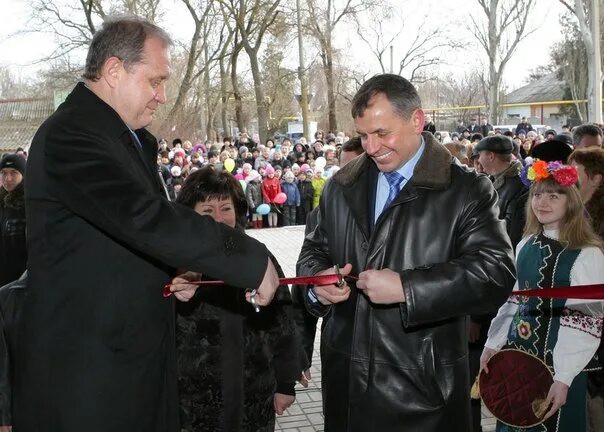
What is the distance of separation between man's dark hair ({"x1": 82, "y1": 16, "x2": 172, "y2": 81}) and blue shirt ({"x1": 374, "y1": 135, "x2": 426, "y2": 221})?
1.18 meters

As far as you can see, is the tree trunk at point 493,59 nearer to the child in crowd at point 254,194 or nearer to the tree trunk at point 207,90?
the tree trunk at point 207,90

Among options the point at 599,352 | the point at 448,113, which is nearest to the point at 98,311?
the point at 599,352

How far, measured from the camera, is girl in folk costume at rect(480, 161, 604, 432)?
3.78 metres

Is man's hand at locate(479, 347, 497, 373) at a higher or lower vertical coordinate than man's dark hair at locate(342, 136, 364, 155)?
lower

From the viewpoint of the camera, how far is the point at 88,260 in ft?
7.89

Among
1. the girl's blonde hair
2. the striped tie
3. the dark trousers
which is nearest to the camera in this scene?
the striped tie

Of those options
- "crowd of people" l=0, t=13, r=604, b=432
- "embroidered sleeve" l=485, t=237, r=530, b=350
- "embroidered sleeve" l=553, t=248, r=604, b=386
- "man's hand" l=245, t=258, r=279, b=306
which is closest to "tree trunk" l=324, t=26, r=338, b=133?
"embroidered sleeve" l=485, t=237, r=530, b=350

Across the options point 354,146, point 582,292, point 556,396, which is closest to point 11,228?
point 354,146

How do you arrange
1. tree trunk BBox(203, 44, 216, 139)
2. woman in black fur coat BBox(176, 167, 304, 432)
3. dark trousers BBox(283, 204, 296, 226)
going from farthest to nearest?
tree trunk BBox(203, 44, 216, 139)
dark trousers BBox(283, 204, 296, 226)
woman in black fur coat BBox(176, 167, 304, 432)

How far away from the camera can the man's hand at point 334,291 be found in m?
2.76

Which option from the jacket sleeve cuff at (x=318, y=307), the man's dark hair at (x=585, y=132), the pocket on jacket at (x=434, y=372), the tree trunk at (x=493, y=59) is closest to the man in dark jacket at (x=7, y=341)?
the jacket sleeve cuff at (x=318, y=307)

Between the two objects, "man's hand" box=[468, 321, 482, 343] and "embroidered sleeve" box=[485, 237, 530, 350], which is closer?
"embroidered sleeve" box=[485, 237, 530, 350]

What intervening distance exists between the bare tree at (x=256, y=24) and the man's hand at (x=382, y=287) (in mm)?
29939

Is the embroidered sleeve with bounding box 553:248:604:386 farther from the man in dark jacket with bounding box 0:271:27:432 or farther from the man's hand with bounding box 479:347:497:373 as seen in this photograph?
the man in dark jacket with bounding box 0:271:27:432
